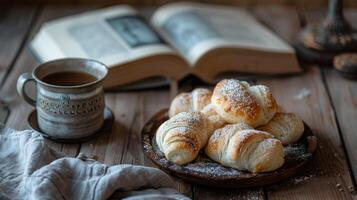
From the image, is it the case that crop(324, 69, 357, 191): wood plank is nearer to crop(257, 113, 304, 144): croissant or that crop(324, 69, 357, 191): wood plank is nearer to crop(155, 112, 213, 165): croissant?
crop(257, 113, 304, 144): croissant

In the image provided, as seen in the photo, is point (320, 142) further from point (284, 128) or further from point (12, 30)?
point (12, 30)

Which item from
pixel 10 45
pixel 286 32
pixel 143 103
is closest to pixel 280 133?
pixel 143 103

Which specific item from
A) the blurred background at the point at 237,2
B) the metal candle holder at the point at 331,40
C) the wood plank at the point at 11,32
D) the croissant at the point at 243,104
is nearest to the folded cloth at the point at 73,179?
the croissant at the point at 243,104

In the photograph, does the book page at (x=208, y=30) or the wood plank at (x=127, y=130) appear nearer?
the wood plank at (x=127, y=130)

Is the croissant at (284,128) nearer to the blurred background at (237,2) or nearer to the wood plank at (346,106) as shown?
the wood plank at (346,106)

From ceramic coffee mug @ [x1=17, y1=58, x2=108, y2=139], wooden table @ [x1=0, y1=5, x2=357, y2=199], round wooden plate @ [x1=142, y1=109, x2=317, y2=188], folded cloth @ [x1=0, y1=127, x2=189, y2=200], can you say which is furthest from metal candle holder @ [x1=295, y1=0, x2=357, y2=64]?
folded cloth @ [x1=0, y1=127, x2=189, y2=200]

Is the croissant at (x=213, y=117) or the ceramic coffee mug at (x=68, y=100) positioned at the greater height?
the croissant at (x=213, y=117)

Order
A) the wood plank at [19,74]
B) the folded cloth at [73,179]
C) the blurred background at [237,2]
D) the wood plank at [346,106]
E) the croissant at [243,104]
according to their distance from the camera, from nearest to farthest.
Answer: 1. the folded cloth at [73,179]
2. the croissant at [243,104]
3. the wood plank at [346,106]
4. the wood plank at [19,74]
5. the blurred background at [237,2]
